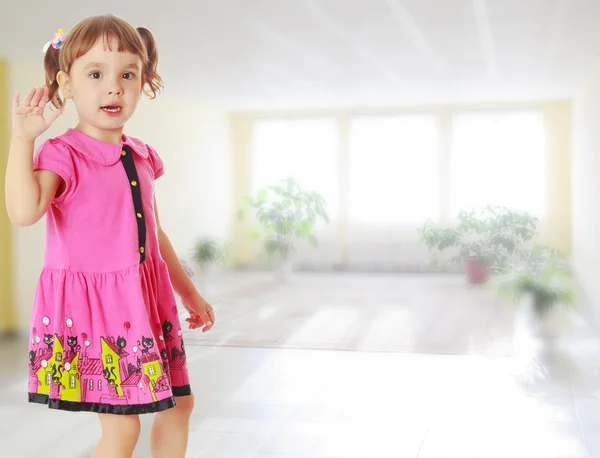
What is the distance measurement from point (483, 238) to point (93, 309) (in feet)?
15.5

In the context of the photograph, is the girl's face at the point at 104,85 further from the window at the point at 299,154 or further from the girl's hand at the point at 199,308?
the window at the point at 299,154

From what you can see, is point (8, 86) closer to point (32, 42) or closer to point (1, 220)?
point (32, 42)

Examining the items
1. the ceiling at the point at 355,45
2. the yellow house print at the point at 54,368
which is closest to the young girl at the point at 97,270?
the yellow house print at the point at 54,368

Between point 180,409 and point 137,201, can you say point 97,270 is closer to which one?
point 137,201

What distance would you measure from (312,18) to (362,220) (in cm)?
327

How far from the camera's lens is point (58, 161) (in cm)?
135

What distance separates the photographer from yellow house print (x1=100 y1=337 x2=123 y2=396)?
139 cm

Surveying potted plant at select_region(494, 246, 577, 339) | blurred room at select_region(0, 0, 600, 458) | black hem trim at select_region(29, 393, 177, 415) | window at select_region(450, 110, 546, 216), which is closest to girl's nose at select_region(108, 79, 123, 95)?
black hem trim at select_region(29, 393, 177, 415)

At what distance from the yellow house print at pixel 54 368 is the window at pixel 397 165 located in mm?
5249

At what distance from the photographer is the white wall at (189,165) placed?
6.11 meters

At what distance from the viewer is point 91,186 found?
1.39m

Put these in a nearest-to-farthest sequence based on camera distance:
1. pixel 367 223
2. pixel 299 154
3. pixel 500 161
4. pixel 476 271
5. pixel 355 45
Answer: pixel 355 45, pixel 476 271, pixel 500 161, pixel 299 154, pixel 367 223

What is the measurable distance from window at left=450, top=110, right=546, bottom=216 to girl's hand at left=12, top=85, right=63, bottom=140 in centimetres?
512

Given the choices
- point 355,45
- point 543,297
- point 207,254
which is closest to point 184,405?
point 543,297
